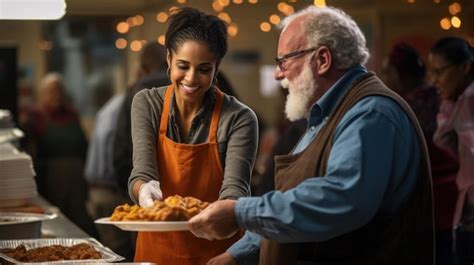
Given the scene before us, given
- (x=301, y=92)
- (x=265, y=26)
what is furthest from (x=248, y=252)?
(x=265, y=26)

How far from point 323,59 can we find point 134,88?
3.99 feet

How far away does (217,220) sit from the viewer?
119 inches

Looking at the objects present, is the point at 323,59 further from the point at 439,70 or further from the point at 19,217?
the point at 439,70

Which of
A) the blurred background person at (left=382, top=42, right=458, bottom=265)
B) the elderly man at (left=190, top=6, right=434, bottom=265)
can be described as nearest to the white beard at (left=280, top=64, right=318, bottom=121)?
the elderly man at (left=190, top=6, right=434, bottom=265)

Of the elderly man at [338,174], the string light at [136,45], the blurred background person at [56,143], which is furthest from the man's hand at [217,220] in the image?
the blurred background person at [56,143]

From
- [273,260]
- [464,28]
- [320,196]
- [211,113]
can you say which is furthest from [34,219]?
[464,28]

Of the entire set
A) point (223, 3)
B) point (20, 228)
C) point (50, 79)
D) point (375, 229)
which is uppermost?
point (223, 3)

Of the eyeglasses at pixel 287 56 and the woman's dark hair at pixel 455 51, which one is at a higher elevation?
the eyeglasses at pixel 287 56

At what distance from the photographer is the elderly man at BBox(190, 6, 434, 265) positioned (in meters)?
2.91

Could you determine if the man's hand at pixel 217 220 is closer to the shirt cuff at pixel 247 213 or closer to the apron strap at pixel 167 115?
the shirt cuff at pixel 247 213

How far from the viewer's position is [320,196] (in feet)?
9.49

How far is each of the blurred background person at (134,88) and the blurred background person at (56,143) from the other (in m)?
4.64

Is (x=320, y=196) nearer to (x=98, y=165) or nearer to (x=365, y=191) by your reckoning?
(x=365, y=191)

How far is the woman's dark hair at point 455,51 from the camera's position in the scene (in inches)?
221
